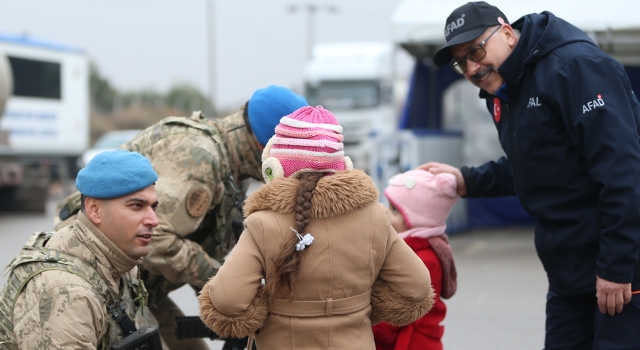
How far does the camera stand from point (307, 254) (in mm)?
2377

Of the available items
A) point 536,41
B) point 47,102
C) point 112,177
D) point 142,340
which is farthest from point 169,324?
point 47,102

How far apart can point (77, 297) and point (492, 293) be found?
5800 mm

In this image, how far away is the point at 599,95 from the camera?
8.91ft

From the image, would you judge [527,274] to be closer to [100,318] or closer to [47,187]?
[100,318]

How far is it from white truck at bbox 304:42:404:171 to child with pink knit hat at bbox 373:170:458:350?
16614mm

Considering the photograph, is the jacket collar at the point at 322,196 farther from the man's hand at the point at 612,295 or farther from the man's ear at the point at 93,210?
the man's hand at the point at 612,295

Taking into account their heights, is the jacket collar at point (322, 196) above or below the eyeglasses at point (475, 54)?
below

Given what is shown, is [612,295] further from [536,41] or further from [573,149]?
[536,41]

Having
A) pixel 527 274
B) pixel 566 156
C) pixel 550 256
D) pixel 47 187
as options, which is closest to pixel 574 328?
pixel 550 256

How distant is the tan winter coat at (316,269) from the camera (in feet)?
7.66

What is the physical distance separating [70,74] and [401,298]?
18.7 metres

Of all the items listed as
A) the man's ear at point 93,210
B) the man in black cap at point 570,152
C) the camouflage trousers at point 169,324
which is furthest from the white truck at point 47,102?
the man in black cap at point 570,152

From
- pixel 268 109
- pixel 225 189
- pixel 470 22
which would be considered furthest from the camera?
pixel 225 189

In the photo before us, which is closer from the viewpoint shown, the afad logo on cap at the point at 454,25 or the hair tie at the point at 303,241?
the hair tie at the point at 303,241
